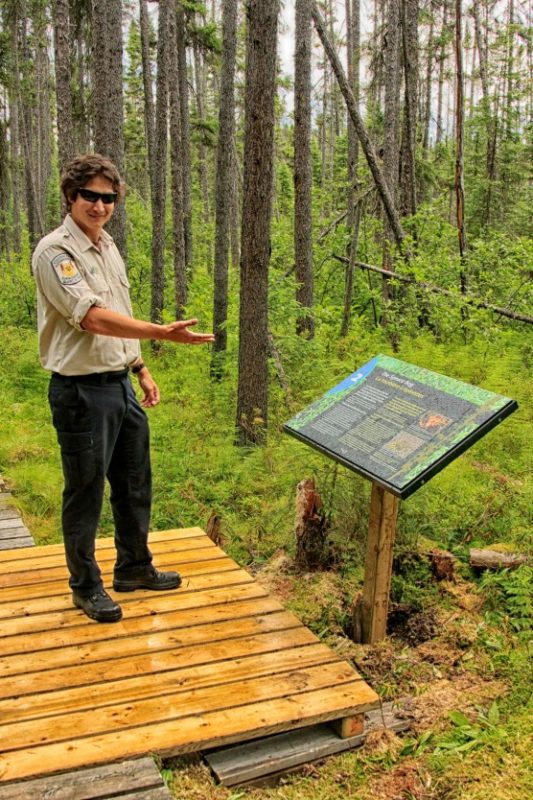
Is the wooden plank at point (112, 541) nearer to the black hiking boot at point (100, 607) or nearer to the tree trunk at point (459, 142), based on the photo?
the black hiking boot at point (100, 607)

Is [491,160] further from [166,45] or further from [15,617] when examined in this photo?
[15,617]

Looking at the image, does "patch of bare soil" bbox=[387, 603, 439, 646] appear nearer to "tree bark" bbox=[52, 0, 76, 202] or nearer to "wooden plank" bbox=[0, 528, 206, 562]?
"wooden plank" bbox=[0, 528, 206, 562]

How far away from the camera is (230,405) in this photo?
972 cm

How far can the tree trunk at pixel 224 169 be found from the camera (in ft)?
40.2

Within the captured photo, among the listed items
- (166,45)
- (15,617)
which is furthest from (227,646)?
(166,45)

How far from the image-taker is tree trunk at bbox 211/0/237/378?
12.3 metres

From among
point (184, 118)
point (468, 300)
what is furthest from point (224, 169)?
point (184, 118)

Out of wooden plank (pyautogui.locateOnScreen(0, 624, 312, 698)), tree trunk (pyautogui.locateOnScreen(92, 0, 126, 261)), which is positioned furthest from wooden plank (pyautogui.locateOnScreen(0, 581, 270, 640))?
tree trunk (pyautogui.locateOnScreen(92, 0, 126, 261))

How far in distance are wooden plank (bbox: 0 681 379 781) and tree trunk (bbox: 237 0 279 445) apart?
14.7 ft

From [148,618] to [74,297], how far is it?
1.85 metres

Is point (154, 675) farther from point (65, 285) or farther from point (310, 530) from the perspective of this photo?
point (65, 285)

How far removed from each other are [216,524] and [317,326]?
7663 millimetres

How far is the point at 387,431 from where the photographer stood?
393cm

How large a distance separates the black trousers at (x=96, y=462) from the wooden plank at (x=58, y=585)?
1.12ft
